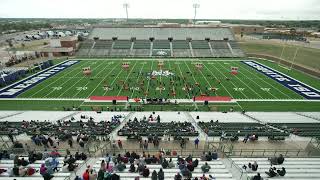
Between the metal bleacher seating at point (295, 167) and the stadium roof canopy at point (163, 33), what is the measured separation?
65.8 metres

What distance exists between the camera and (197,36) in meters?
78.3

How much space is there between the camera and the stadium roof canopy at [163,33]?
254ft

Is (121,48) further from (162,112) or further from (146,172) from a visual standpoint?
(146,172)

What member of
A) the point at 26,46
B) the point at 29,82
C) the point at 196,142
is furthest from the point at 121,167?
the point at 26,46

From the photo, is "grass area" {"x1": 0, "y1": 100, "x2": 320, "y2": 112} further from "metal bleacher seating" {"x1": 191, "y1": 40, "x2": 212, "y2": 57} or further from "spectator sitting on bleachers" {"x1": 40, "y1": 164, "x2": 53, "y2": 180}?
"metal bleacher seating" {"x1": 191, "y1": 40, "x2": 212, "y2": 57}

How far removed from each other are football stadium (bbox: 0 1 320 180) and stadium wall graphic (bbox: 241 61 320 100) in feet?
0.51

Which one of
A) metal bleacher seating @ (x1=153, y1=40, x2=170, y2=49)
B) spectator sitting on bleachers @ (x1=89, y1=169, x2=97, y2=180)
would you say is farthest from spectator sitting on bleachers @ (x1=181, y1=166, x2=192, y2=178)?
metal bleacher seating @ (x1=153, y1=40, x2=170, y2=49)

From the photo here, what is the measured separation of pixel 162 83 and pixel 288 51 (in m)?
41.4

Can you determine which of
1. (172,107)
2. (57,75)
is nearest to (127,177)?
(172,107)

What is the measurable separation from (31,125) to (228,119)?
55.1 ft

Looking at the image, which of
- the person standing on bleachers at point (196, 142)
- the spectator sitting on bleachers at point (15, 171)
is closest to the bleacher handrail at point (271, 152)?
→ the person standing on bleachers at point (196, 142)

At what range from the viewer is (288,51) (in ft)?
213

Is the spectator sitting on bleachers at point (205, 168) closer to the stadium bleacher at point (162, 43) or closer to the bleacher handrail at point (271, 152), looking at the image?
the bleacher handrail at point (271, 152)

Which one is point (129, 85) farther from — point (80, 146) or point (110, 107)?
point (80, 146)
